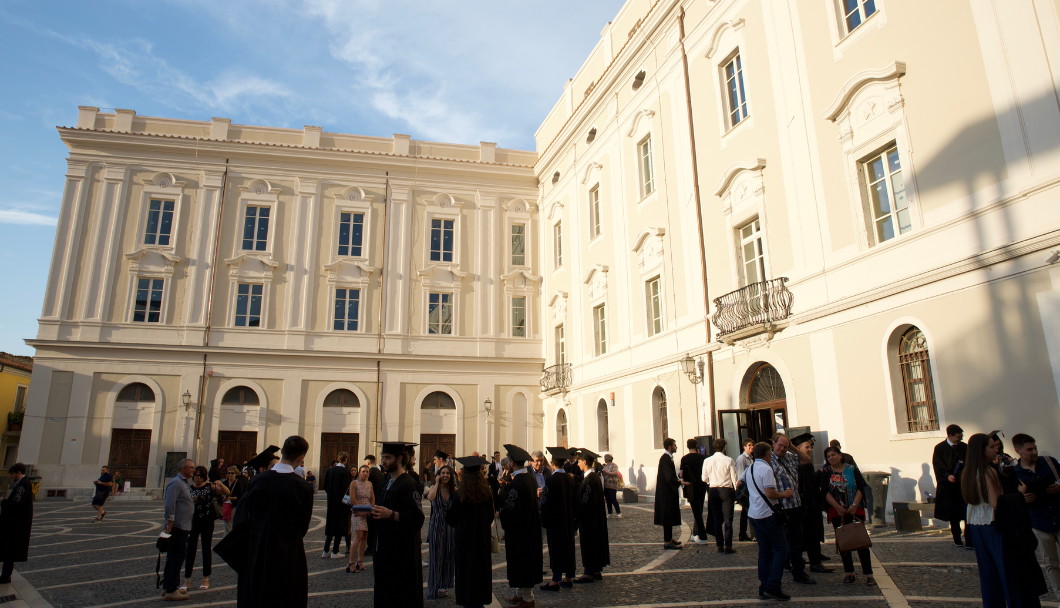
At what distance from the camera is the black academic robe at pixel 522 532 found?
6.91m

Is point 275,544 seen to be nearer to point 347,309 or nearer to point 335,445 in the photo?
point 335,445

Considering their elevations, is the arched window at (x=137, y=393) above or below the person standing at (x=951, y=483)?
above

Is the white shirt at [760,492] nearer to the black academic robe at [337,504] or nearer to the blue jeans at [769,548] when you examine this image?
the blue jeans at [769,548]

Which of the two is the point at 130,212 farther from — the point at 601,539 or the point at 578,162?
the point at 601,539

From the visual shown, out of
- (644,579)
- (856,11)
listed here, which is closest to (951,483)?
(644,579)

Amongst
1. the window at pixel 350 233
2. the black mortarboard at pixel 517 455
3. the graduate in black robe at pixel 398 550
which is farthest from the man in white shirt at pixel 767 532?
the window at pixel 350 233

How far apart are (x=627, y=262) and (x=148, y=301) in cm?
1966

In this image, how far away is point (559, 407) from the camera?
27.5 meters

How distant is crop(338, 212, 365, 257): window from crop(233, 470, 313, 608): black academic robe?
24899mm

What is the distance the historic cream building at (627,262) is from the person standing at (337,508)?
29.4 ft

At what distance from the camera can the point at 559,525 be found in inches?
313

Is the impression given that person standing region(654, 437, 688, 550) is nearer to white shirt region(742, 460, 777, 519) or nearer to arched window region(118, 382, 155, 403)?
white shirt region(742, 460, 777, 519)

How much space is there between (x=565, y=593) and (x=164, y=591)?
15.5 feet

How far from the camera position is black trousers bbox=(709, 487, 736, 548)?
9773 millimetres
